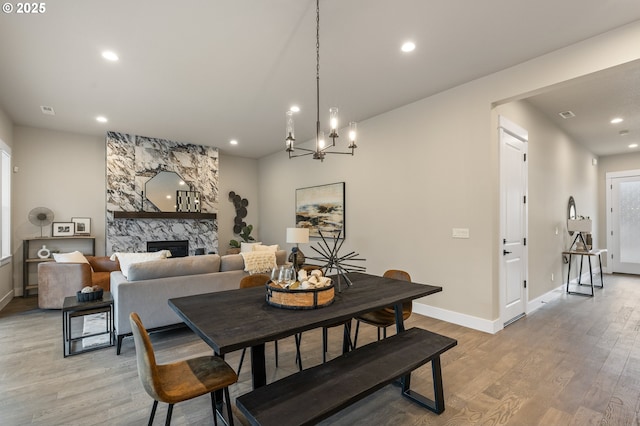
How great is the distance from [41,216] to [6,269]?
107 centimetres

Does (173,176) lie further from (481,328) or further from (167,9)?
(481,328)

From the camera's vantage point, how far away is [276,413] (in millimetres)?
1318

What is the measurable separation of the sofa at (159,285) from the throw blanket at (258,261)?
23 cm

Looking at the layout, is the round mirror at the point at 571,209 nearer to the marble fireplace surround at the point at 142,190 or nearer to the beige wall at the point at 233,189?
the beige wall at the point at 233,189

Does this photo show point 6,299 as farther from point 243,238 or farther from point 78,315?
point 243,238

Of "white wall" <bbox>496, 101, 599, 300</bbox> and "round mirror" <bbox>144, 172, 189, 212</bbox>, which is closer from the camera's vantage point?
"white wall" <bbox>496, 101, 599, 300</bbox>

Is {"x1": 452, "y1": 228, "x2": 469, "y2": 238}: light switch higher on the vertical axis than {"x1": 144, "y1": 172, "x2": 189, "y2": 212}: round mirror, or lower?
lower

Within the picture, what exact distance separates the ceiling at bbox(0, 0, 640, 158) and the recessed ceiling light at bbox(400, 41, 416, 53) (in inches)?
2.8

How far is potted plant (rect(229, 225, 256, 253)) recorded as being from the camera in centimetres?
716

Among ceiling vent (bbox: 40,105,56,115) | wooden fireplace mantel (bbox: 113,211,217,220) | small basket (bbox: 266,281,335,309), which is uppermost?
ceiling vent (bbox: 40,105,56,115)

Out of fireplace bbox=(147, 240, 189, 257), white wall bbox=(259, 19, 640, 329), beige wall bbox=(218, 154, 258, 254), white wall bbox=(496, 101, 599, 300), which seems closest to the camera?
white wall bbox=(259, 19, 640, 329)

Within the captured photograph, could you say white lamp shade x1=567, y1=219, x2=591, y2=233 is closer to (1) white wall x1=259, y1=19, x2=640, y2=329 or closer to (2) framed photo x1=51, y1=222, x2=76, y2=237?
(1) white wall x1=259, y1=19, x2=640, y2=329

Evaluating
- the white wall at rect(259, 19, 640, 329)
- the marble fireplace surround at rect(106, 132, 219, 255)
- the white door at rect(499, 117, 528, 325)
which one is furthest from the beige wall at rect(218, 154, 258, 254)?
the white door at rect(499, 117, 528, 325)

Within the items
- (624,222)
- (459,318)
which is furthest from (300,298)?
(624,222)
